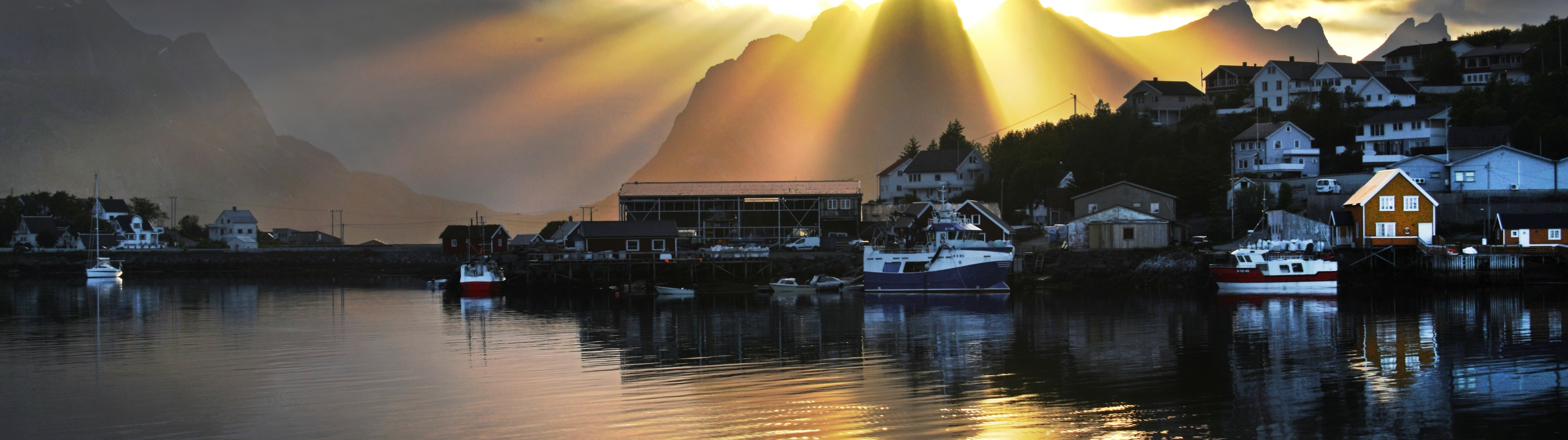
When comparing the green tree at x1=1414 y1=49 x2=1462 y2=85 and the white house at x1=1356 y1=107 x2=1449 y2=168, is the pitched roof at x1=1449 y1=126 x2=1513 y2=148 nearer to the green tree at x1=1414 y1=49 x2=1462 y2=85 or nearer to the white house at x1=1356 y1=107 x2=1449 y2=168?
the white house at x1=1356 y1=107 x2=1449 y2=168

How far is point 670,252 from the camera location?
2240 inches

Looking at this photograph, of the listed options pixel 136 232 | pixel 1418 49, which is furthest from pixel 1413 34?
pixel 136 232

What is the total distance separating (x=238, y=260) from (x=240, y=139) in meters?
127

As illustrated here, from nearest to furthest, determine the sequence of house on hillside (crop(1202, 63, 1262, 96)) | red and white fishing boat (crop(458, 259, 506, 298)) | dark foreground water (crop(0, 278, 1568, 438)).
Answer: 1. dark foreground water (crop(0, 278, 1568, 438))
2. red and white fishing boat (crop(458, 259, 506, 298))
3. house on hillside (crop(1202, 63, 1262, 96))

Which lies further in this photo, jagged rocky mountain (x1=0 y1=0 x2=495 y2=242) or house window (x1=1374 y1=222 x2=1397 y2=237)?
jagged rocky mountain (x1=0 y1=0 x2=495 y2=242)

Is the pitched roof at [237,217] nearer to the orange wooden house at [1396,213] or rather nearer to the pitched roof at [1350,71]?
the orange wooden house at [1396,213]

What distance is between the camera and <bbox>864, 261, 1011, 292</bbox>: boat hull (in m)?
46.8

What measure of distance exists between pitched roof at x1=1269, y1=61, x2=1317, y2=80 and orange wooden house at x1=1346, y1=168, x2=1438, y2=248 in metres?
28.4

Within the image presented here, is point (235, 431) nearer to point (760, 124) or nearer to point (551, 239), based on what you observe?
point (551, 239)

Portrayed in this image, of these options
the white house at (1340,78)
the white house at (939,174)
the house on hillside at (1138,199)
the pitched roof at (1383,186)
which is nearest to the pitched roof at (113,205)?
the white house at (939,174)

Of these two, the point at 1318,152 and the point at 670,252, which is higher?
the point at 1318,152

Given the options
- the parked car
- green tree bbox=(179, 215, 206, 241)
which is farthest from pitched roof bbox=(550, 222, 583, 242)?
the parked car

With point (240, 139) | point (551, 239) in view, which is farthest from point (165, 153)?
point (551, 239)

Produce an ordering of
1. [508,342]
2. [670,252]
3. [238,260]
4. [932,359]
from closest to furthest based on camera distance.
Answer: [932,359] → [508,342] → [670,252] → [238,260]
